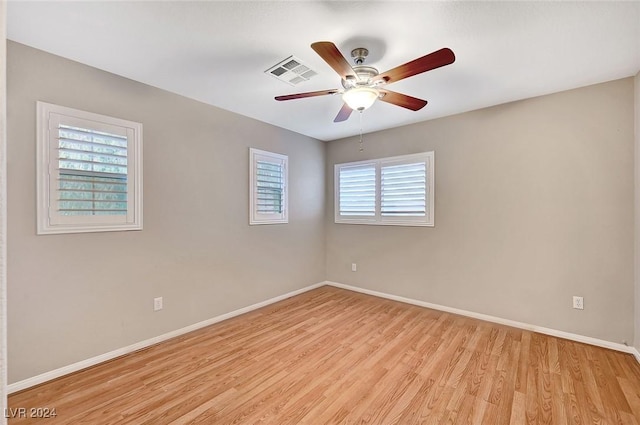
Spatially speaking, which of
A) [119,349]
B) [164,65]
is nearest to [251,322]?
[119,349]

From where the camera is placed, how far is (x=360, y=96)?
2020mm

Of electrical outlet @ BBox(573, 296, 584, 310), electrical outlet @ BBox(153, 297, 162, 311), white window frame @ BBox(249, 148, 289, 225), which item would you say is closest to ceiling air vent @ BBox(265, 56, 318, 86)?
white window frame @ BBox(249, 148, 289, 225)

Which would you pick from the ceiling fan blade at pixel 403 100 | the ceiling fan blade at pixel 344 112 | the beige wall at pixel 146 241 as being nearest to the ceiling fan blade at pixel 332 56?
the ceiling fan blade at pixel 403 100

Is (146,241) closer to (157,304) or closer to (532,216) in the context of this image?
(157,304)

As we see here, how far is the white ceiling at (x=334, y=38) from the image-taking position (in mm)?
1687

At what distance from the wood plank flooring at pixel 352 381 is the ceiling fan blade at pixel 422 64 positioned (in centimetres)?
221

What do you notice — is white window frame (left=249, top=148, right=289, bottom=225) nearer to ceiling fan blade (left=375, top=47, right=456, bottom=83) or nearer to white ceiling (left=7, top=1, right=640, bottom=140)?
white ceiling (left=7, top=1, right=640, bottom=140)

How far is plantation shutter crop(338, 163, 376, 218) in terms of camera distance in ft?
14.1

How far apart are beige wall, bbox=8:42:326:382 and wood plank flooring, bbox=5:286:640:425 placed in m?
0.28

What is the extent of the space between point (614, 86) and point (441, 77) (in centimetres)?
165

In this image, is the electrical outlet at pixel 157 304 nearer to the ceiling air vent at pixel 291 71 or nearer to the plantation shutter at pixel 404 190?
the ceiling air vent at pixel 291 71

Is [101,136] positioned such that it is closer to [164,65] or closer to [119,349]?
[164,65]

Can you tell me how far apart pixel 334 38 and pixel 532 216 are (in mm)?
2756

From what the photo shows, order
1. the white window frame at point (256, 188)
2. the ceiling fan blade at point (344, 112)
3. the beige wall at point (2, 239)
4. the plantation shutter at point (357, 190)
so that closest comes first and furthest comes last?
1. the beige wall at point (2, 239)
2. the ceiling fan blade at point (344, 112)
3. the white window frame at point (256, 188)
4. the plantation shutter at point (357, 190)
